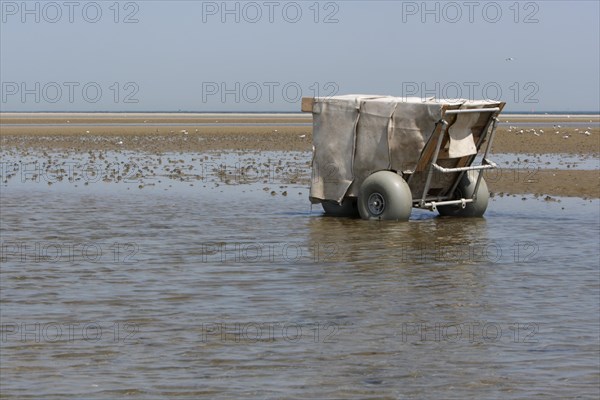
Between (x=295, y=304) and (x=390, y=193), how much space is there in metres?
7.54

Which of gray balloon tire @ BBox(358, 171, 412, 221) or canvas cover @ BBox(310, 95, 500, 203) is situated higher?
canvas cover @ BBox(310, 95, 500, 203)

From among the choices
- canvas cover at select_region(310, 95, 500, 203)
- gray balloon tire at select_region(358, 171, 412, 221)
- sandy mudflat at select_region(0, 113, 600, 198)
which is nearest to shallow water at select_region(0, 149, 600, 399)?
gray balloon tire at select_region(358, 171, 412, 221)

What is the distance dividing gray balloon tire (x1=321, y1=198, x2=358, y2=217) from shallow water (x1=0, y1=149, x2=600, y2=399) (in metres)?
0.35

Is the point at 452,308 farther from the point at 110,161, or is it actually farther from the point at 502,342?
the point at 110,161

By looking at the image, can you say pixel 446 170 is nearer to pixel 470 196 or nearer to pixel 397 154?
pixel 397 154

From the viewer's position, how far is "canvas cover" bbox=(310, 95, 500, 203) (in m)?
19.4

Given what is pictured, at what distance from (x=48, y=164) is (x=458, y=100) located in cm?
1942

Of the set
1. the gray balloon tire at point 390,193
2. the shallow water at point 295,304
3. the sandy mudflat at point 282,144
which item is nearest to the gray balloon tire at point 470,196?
the shallow water at point 295,304

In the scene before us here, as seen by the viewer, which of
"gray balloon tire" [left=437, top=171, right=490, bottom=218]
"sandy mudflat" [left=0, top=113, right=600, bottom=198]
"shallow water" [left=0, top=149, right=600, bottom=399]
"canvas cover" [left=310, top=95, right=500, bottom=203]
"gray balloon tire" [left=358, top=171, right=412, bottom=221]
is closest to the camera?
"shallow water" [left=0, top=149, right=600, bottom=399]

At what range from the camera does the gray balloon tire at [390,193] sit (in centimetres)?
1922

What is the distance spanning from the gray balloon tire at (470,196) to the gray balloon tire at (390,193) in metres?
1.74

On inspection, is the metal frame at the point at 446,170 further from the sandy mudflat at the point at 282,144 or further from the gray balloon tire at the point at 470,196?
the sandy mudflat at the point at 282,144

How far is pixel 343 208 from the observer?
20812mm

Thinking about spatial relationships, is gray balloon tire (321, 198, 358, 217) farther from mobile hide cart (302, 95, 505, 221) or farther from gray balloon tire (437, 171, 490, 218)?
gray balloon tire (437, 171, 490, 218)
